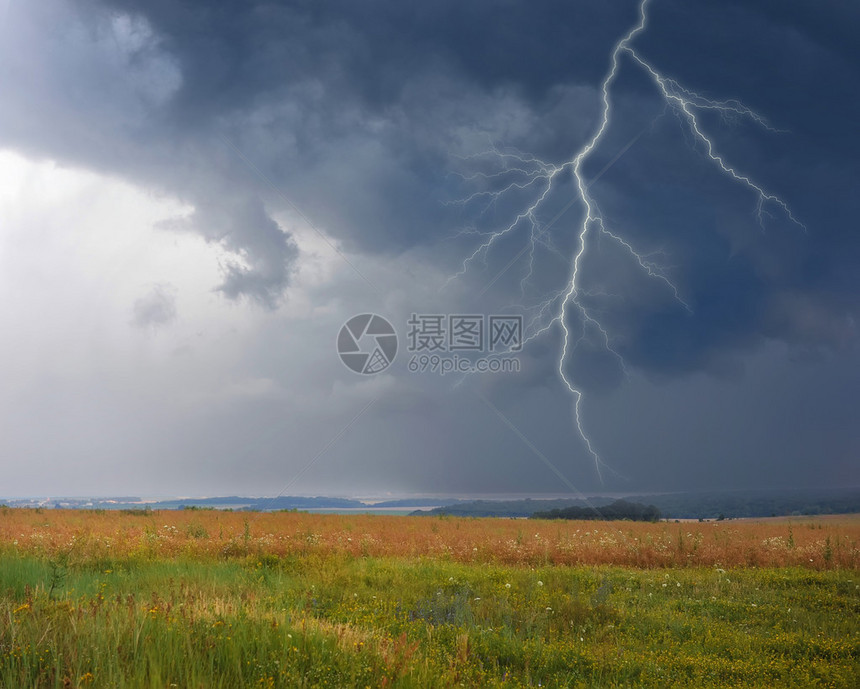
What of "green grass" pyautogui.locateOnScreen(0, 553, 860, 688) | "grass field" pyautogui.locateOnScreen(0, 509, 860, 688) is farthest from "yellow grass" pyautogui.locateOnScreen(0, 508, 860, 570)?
"green grass" pyautogui.locateOnScreen(0, 553, 860, 688)

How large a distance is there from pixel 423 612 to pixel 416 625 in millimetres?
949

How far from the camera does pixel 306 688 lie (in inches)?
184

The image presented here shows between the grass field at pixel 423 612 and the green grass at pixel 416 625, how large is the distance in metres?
0.03

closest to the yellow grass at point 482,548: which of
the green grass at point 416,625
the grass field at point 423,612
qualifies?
the grass field at point 423,612

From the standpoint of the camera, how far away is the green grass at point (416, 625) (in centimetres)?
507

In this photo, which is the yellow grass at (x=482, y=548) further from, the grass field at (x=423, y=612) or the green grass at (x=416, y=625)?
the green grass at (x=416, y=625)

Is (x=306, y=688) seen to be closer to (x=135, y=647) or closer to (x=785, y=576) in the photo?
(x=135, y=647)

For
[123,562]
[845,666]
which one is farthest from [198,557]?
[845,666]

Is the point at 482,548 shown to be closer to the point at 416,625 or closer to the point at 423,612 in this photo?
the point at 423,612

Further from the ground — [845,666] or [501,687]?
[501,687]

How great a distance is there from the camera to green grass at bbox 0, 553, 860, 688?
16.6ft

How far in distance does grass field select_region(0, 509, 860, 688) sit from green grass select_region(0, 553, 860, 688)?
0.10 ft

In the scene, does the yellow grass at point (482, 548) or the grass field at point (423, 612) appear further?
the yellow grass at point (482, 548)

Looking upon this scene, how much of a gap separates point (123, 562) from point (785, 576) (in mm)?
14669
